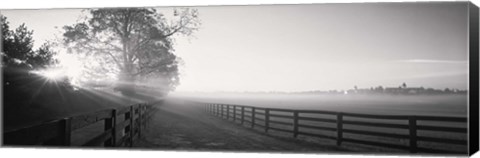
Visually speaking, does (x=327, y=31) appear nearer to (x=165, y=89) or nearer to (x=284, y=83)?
(x=284, y=83)

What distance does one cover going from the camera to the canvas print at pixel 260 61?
809 cm

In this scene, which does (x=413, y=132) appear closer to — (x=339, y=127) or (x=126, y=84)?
(x=339, y=127)

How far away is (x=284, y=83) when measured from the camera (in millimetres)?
9727

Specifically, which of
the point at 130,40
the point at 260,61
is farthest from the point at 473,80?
the point at 130,40

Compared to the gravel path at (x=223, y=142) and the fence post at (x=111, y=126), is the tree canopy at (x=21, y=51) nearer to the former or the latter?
the gravel path at (x=223, y=142)

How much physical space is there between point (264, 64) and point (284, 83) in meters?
0.62

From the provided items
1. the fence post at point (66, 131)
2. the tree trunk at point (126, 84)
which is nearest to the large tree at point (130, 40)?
the tree trunk at point (126, 84)

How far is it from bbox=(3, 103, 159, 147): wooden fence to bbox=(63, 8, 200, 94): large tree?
9.11 ft

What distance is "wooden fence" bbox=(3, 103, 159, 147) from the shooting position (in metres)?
3.77

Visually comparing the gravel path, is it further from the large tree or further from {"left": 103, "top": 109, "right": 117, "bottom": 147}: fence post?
{"left": 103, "top": 109, "right": 117, "bottom": 147}: fence post

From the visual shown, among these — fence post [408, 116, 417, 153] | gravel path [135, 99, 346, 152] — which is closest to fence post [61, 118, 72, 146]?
gravel path [135, 99, 346, 152]

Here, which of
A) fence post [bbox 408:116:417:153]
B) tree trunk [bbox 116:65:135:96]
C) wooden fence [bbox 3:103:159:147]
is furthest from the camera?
tree trunk [bbox 116:65:135:96]

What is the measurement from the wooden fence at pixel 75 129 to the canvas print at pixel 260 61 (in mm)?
53

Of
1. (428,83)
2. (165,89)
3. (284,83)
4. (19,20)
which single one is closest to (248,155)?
(284,83)
